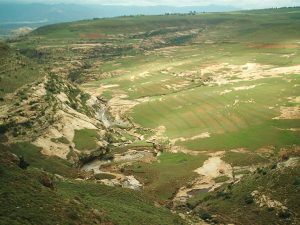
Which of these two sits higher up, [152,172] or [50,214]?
[50,214]

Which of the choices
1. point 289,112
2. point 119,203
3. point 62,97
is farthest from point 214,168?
point 62,97

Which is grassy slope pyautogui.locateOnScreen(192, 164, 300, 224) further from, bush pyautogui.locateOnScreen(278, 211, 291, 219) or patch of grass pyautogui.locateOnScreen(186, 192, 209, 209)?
patch of grass pyautogui.locateOnScreen(186, 192, 209, 209)

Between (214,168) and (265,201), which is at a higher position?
(265,201)

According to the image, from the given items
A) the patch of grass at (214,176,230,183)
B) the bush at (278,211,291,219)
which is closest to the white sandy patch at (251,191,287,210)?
the bush at (278,211,291,219)

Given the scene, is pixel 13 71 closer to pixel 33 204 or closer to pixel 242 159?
pixel 242 159

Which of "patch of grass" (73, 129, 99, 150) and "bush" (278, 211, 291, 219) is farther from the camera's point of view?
"patch of grass" (73, 129, 99, 150)

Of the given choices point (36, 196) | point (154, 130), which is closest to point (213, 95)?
point (154, 130)

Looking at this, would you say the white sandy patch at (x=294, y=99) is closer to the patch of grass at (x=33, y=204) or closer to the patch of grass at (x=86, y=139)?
the patch of grass at (x=86, y=139)

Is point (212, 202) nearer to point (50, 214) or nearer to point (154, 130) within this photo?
point (50, 214)
